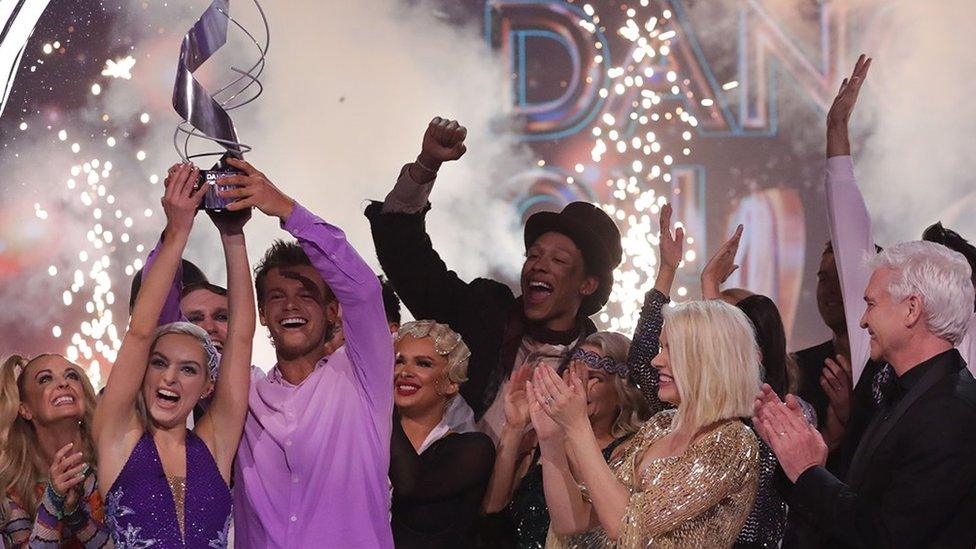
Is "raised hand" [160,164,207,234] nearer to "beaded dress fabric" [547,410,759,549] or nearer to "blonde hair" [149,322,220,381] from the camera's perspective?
"blonde hair" [149,322,220,381]

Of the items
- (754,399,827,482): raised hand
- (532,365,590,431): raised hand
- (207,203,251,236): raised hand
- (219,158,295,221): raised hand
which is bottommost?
(754,399,827,482): raised hand

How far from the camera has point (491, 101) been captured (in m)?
6.19

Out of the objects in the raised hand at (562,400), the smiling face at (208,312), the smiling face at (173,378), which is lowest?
the raised hand at (562,400)

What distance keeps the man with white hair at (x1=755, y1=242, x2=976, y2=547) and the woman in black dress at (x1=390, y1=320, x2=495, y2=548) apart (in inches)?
39.5

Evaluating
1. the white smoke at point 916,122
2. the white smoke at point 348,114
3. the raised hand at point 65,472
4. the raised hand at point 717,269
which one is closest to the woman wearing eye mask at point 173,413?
the raised hand at point 65,472

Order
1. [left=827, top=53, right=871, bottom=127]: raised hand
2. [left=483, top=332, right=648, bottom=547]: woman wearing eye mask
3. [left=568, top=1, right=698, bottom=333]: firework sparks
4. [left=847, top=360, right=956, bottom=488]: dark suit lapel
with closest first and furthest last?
[left=847, top=360, right=956, bottom=488]: dark suit lapel, [left=483, top=332, right=648, bottom=547]: woman wearing eye mask, [left=827, top=53, right=871, bottom=127]: raised hand, [left=568, top=1, right=698, bottom=333]: firework sparks

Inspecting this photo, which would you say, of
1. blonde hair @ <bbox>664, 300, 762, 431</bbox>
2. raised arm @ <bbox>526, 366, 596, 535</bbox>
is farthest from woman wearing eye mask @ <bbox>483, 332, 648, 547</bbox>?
blonde hair @ <bbox>664, 300, 762, 431</bbox>

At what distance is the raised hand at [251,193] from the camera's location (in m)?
3.00

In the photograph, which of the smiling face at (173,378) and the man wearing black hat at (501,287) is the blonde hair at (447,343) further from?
the smiling face at (173,378)

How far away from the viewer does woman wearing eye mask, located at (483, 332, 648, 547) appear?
372cm

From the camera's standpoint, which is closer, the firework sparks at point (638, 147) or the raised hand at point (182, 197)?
the raised hand at point (182, 197)

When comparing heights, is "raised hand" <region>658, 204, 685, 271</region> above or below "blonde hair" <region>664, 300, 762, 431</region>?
above

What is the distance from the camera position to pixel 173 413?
3111 millimetres

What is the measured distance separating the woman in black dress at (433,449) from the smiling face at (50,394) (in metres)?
0.92
